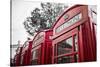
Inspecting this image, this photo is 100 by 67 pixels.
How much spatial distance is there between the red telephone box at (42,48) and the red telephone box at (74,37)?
63mm

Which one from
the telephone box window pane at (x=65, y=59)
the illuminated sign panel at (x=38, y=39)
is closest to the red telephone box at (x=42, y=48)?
the illuminated sign panel at (x=38, y=39)

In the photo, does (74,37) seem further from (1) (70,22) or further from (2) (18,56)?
(2) (18,56)

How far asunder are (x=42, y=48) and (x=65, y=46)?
30 cm

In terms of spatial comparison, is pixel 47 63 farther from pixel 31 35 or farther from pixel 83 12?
pixel 83 12

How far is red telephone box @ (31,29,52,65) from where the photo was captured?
1849 mm

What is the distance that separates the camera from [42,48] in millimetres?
1872

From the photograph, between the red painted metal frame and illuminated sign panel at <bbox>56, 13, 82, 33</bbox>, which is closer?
the red painted metal frame

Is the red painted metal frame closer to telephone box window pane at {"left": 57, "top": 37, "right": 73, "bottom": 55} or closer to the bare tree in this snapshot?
the bare tree

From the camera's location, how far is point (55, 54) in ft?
6.26

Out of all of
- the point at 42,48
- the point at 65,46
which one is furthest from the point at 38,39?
the point at 65,46

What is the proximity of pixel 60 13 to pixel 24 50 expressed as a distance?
24.8 inches

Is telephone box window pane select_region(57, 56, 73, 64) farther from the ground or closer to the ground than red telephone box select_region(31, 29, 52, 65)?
closer to the ground

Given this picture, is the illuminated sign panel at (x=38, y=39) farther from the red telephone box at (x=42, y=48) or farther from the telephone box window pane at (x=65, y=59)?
the telephone box window pane at (x=65, y=59)

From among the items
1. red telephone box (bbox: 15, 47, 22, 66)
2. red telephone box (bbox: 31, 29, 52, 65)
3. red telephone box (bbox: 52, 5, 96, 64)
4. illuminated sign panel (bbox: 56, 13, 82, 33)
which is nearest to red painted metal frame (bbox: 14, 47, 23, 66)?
red telephone box (bbox: 15, 47, 22, 66)
